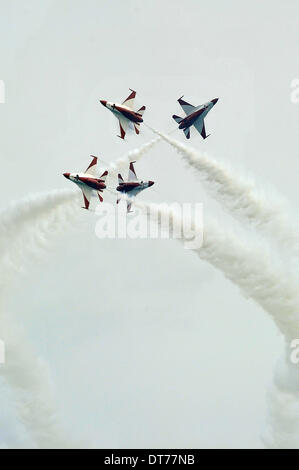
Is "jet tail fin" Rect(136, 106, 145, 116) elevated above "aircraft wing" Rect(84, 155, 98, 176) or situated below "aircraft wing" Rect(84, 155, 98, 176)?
above

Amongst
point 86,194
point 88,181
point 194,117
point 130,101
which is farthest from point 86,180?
point 194,117

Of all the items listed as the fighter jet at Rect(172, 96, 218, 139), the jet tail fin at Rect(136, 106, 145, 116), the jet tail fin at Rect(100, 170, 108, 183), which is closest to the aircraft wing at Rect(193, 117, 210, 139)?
the fighter jet at Rect(172, 96, 218, 139)

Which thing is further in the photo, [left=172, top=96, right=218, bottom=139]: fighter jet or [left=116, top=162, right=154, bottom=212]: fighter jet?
[left=172, top=96, right=218, bottom=139]: fighter jet

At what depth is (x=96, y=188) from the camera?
86.9m

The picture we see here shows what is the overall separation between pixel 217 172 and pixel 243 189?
221 cm

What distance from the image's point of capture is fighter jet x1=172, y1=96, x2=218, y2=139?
8800 centimetres

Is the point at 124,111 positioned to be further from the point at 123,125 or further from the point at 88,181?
the point at 88,181

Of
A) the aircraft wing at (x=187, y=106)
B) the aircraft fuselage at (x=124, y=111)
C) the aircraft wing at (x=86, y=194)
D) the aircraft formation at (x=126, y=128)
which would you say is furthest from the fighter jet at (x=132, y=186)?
the aircraft wing at (x=187, y=106)

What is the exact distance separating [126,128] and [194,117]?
495 cm

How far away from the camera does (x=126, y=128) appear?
8775 centimetres

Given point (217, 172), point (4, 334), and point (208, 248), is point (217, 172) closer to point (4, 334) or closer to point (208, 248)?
point (208, 248)

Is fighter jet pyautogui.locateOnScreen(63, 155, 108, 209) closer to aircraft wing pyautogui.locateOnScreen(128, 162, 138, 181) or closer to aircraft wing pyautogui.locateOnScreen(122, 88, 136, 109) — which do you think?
aircraft wing pyautogui.locateOnScreen(128, 162, 138, 181)
